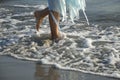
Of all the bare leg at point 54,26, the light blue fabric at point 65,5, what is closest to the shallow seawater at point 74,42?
the bare leg at point 54,26

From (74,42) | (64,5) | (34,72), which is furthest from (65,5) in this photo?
(34,72)

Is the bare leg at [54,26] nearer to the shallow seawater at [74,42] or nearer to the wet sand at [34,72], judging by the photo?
Result: the shallow seawater at [74,42]

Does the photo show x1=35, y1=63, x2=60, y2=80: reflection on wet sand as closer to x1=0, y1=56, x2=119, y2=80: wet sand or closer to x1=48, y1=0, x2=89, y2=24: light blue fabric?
x1=0, y1=56, x2=119, y2=80: wet sand

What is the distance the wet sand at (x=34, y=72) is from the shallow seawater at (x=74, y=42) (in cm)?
17

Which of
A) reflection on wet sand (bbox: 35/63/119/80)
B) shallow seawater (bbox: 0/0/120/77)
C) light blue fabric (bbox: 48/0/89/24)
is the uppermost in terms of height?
light blue fabric (bbox: 48/0/89/24)

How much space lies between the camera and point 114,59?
572 cm

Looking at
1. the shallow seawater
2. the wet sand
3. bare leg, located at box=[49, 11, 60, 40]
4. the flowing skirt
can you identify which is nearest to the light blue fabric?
the flowing skirt

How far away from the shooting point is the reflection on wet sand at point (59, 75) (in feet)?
16.6

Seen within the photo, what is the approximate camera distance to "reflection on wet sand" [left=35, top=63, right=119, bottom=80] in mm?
5062

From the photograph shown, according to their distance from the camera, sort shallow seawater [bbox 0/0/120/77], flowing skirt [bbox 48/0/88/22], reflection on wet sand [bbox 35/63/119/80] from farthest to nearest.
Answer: flowing skirt [bbox 48/0/88/22]
shallow seawater [bbox 0/0/120/77]
reflection on wet sand [bbox 35/63/119/80]

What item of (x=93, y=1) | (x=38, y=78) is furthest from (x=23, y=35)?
(x=93, y=1)

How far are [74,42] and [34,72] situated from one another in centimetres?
164

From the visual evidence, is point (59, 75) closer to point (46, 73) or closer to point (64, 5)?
point (46, 73)

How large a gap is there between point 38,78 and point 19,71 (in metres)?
0.39
